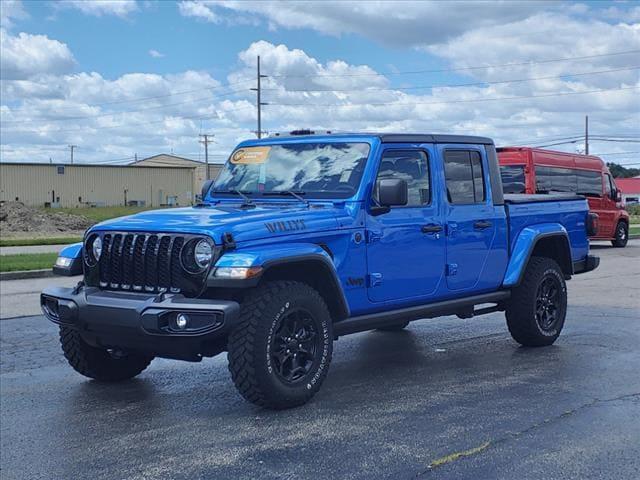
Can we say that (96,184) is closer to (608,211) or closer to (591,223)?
(608,211)

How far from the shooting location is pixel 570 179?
965 inches

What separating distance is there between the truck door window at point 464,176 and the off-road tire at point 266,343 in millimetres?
2007

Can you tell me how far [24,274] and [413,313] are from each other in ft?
38.2

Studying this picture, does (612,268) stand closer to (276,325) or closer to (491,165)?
(491,165)

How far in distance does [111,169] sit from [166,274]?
80.4m

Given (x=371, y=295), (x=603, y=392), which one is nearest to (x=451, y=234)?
(x=371, y=295)

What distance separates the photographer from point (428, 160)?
6.98 m

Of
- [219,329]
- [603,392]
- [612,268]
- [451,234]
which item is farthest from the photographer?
[612,268]

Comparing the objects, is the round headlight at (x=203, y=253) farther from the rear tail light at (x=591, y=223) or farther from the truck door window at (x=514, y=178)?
the truck door window at (x=514, y=178)

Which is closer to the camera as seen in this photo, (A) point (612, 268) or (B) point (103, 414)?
(B) point (103, 414)

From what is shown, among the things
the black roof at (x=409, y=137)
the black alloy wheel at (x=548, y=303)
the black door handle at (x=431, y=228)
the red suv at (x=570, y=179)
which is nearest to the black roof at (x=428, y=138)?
the black roof at (x=409, y=137)

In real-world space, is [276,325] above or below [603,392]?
above

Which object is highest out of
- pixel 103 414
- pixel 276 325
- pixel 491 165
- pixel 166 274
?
pixel 491 165

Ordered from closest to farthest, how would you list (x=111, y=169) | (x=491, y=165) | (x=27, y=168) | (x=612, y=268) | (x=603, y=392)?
1. (x=603, y=392)
2. (x=491, y=165)
3. (x=612, y=268)
4. (x=27, y=168)
5. (x=111, y=169)
